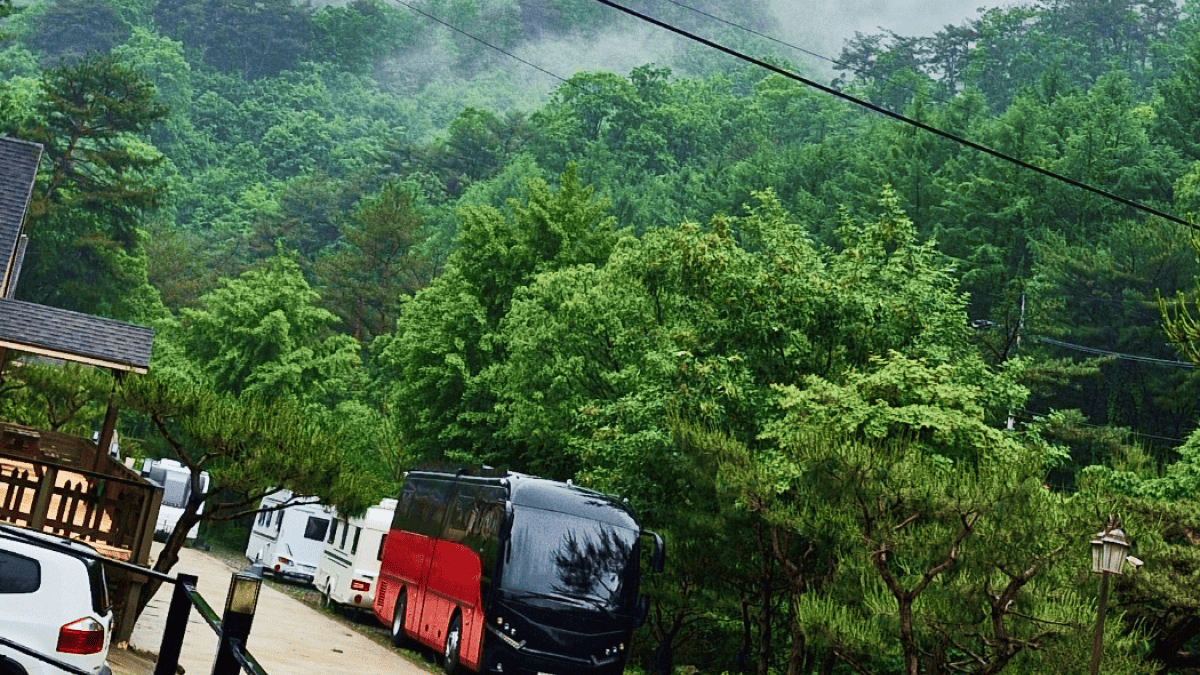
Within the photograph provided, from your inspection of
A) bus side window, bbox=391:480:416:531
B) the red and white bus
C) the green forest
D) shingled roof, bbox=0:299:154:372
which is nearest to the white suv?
the green forest

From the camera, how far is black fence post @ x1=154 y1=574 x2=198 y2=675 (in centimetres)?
479

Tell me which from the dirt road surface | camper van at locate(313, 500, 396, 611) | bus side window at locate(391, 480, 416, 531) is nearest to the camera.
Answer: the dirt road surface

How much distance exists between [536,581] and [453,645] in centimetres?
212

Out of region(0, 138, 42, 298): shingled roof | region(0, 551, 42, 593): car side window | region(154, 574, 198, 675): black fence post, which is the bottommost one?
region(0, 551, 42, 593): car side window

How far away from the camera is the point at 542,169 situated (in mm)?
104750

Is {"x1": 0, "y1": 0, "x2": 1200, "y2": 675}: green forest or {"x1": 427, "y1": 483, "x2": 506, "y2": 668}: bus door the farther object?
{"x1": 427, "y1": 483, "x2": 506, "y2": 668}: bus door

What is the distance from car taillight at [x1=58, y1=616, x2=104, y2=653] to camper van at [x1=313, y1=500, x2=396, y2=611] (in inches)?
782

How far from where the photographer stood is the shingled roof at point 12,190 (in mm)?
24156

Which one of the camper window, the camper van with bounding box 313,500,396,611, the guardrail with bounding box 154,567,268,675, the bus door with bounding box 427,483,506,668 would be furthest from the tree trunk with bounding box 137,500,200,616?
the camper window

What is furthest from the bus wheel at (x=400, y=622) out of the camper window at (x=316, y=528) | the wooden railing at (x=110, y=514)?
the camper window at (x=316, y=528)

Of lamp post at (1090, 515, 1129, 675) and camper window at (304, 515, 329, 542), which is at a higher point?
lamp post at (1090, 515, 1129, 675)

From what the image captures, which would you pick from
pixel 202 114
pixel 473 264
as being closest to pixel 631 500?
pixel 473 264

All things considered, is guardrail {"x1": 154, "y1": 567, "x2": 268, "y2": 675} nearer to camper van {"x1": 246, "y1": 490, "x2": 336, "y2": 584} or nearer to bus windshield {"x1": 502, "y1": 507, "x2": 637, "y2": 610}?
bus windshield {"x1": 502, "y1": 507, "x2": 637, "y2": 610}

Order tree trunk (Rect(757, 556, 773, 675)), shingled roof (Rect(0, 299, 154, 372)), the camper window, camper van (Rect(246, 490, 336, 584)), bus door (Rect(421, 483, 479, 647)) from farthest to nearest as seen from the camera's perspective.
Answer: camper van (Rect(246, 490, 336, 584)) < the camper window < tree trunk (Rect(757, 556, 773, 675)) < bus door (Rect(421, 483, 479, 647)) < shingled roof (Rect(0, 299, 154, 372))
